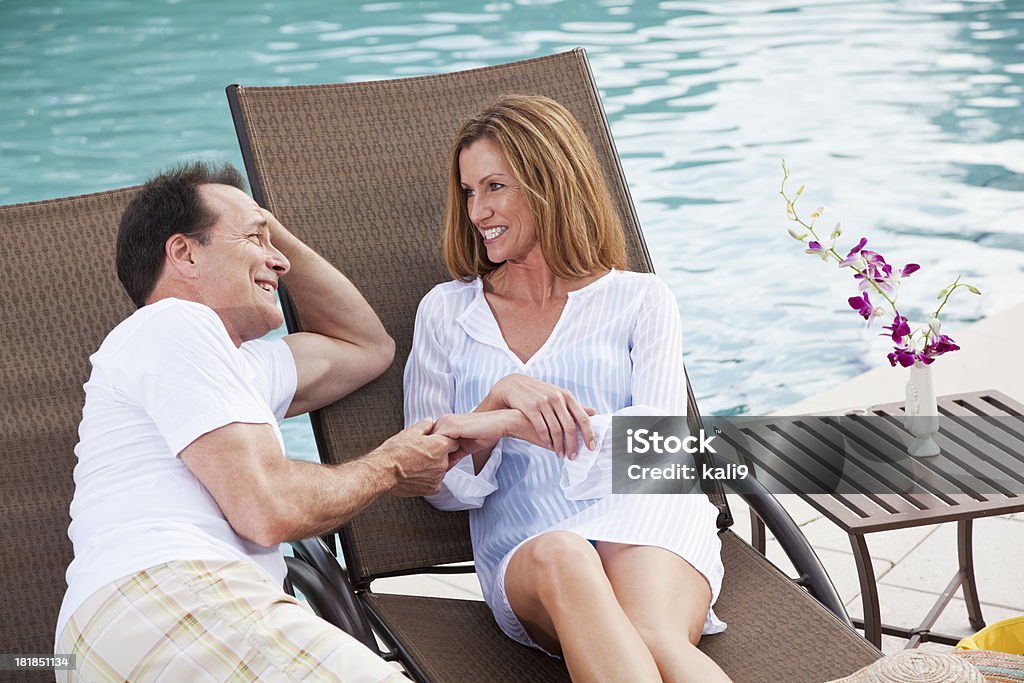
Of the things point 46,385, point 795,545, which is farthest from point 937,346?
point 46,385

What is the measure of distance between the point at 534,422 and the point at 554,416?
1.8 inches

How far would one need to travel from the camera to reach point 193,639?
1881 mm

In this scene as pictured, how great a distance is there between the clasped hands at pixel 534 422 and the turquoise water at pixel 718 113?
11.5 feet

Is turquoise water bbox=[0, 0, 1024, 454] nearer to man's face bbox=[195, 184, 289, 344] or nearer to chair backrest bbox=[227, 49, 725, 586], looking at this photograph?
chair backrest bbox=[227, 49, 725, 586]

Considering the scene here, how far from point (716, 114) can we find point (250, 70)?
187 inches

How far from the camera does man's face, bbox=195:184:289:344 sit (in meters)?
2.32

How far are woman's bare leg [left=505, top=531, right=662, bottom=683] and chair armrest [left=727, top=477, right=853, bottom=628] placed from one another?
0.59 metres

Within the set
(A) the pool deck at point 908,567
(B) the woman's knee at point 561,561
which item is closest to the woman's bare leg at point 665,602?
(B) the woman's knee at point 561,561

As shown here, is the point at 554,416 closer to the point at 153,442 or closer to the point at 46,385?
the point at 153,442

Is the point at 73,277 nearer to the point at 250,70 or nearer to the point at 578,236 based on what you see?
the point at 578,236

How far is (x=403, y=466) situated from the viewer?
240cm

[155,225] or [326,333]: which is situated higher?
[155,225]

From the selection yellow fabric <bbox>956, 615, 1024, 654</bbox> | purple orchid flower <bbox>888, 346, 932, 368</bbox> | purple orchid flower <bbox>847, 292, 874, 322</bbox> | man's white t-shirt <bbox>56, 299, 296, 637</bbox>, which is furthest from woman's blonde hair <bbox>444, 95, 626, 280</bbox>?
yellow fabric <bbox>956, 615, 1024, 654</bbox>

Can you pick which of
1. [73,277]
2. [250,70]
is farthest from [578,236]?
[250,70]
